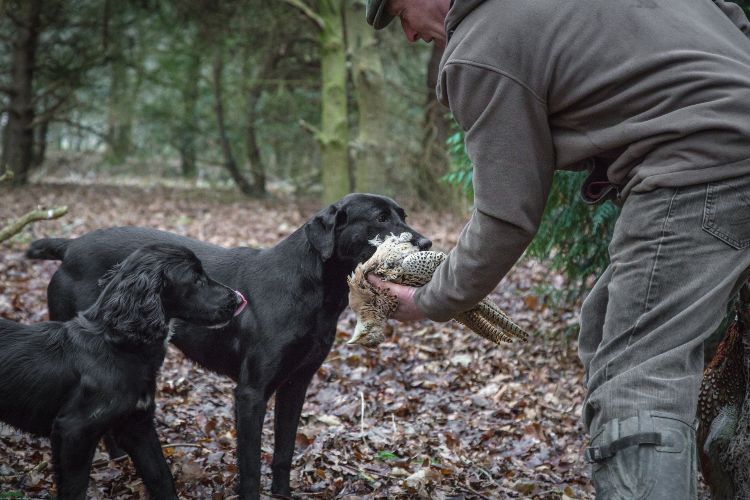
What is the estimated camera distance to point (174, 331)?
4.48 meters

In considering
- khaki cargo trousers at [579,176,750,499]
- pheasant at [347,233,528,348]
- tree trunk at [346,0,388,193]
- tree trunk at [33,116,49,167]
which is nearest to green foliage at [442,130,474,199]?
pheasant at [347,233,528,348]

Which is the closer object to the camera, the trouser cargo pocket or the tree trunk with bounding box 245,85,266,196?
the trouser cargo pocket

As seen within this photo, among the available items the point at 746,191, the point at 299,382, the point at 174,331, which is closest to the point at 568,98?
the point at 746,191

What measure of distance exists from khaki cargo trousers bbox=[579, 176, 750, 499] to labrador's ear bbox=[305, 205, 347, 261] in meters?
2.00

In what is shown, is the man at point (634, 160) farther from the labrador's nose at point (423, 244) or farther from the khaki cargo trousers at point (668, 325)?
the labrador's nose at point (423, 244)

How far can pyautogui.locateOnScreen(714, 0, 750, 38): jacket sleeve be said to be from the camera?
9.85ft

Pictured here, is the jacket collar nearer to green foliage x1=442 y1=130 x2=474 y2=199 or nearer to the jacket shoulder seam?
the jacket shoulder seam

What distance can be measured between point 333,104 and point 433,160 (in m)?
2.55

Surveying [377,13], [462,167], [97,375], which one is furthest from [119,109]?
[377,13]

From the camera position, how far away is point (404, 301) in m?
3.36

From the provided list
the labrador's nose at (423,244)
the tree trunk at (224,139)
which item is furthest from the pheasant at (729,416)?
the tree trunk at (224,139)

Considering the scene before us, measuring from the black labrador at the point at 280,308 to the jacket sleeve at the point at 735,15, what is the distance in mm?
1834

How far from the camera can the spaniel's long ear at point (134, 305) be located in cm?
390

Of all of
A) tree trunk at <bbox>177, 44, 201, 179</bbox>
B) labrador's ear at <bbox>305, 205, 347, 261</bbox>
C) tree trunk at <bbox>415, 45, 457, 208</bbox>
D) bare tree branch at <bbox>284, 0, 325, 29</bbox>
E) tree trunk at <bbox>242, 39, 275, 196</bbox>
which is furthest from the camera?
tree trunk at <bbox>177, 44, 201, 179</bbox>
